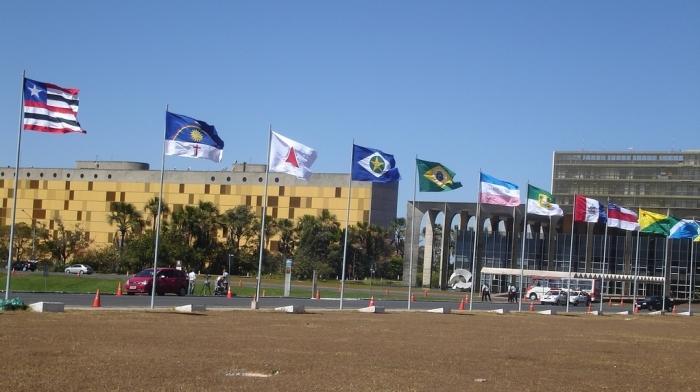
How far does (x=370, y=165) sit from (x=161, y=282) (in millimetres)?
15723

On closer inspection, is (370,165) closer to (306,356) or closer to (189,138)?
(189,138)

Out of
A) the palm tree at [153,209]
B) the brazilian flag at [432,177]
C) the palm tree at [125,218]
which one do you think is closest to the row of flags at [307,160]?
the brazilian flag at [432,177]

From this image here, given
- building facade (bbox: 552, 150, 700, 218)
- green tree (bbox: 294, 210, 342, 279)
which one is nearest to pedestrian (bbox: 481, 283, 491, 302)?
green tree (bbox: 294, 210, 342, 279)

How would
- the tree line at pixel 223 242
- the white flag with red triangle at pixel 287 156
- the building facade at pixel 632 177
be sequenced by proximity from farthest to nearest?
the building facade at pixel 632 177, the tree line at pixel 223 242, the white flag with red triangle at pixel 287 156

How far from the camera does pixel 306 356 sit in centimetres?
1977

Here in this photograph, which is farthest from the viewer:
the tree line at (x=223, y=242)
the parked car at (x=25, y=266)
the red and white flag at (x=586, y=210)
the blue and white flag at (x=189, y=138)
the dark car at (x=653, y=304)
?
the tree line at (x=223, y=242)

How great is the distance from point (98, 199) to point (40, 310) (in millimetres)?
101868

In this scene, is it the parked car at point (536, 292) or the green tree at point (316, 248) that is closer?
the parked car at point (536, 292)

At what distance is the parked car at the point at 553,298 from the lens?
78.3 meters

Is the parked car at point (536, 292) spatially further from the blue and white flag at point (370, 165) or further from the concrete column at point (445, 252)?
the blue and white flag at point (370, 165)

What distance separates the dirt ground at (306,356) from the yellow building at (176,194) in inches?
3587

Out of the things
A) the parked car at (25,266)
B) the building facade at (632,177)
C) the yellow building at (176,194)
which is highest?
the building facade at (632,177)

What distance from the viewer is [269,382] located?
50.0 feet

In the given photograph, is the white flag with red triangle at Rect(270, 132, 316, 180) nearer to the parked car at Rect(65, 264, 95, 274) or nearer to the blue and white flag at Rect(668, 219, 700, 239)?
the blue and white flag at Rect(668, 219, 700, 239)
